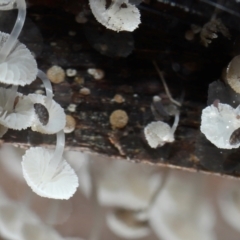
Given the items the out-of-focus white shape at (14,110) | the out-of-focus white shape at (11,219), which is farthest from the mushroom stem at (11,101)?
the out-of-focus white shape at (11,219)

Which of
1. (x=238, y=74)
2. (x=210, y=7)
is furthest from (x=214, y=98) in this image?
(x=210, y=7)

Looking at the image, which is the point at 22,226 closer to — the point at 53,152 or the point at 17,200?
the point at 17,200

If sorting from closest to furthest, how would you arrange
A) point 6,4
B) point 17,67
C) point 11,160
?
point 17,67 → point 6,4 → point 11,160

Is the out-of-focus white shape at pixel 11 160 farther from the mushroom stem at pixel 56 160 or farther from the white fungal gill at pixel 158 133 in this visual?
the white fungal gill at pixel 158 133

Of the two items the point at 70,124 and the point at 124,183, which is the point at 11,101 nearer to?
the point at 70,124

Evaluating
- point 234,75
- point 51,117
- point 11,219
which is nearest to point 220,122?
point 234,75
